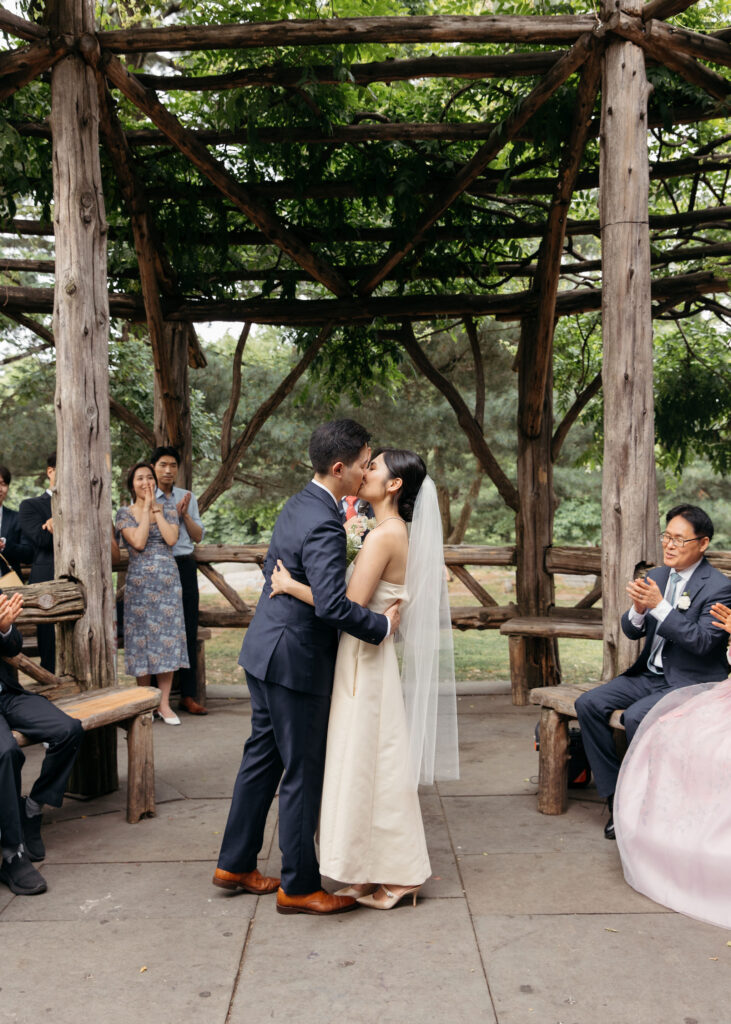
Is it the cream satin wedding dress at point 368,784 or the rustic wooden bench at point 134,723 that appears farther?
the rustic wooden bench at point 134,723

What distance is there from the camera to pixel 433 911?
3826mm

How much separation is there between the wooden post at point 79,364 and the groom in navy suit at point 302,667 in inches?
67.5

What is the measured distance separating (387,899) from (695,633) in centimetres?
181

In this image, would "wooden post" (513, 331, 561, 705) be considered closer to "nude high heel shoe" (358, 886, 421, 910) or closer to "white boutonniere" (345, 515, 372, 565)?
"white boutonniere" (345, 515, 372, 565)

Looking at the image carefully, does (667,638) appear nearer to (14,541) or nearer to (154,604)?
(154,604)

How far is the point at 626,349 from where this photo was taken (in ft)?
16.5

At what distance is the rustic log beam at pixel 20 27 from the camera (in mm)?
4934

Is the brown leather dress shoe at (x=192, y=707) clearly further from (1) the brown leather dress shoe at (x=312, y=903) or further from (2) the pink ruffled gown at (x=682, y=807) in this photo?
(2) the pink ruffled gown at (x=682, y=807)

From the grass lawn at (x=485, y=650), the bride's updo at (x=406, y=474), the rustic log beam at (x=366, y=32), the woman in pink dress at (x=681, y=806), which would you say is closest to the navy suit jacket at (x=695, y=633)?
the woman in pink dress at (x=681, y=806)

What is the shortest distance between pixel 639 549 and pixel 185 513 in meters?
3.77

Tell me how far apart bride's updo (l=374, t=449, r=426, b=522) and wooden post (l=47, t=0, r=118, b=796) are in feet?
6.45

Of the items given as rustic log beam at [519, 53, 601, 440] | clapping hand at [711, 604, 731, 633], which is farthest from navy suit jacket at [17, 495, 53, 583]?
clapping hand at [711, 604, 731, 633]

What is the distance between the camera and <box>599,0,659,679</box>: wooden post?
197 inches

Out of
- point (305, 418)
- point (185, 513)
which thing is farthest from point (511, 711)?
point (305, 418)
